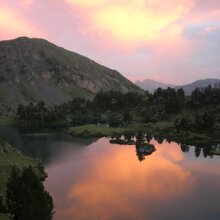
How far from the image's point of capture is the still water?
221 feet

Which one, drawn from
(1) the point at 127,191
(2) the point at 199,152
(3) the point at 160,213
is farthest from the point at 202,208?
(2) the point at 199,152

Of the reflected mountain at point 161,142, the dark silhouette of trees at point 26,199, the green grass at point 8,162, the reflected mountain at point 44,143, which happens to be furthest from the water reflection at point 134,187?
the dark silhouette of trees at point 26,199

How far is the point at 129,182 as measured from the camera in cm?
8888

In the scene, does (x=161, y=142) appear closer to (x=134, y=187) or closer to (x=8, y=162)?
(x=134, y=187)

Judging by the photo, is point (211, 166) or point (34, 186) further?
point (211, 166)

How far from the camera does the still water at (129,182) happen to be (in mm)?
67438

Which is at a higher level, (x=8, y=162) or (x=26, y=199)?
(x=26, y=199)

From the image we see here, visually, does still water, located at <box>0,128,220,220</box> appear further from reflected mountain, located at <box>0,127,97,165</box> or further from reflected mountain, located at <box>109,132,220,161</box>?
reflected mountain, located at <box>109,132,220,161</box>

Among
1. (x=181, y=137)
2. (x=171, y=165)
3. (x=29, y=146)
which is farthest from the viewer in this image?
(x=181, y=137)

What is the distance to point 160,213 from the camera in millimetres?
66688

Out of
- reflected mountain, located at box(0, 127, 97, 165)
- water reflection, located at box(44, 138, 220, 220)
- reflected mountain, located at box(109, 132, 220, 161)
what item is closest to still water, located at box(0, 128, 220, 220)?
water reflection, located at box(44, 138, 220, 220)

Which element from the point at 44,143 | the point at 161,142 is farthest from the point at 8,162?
the point at 161,142

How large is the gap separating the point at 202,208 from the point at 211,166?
4103 centimetres

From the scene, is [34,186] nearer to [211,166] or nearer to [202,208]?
[202,208]
